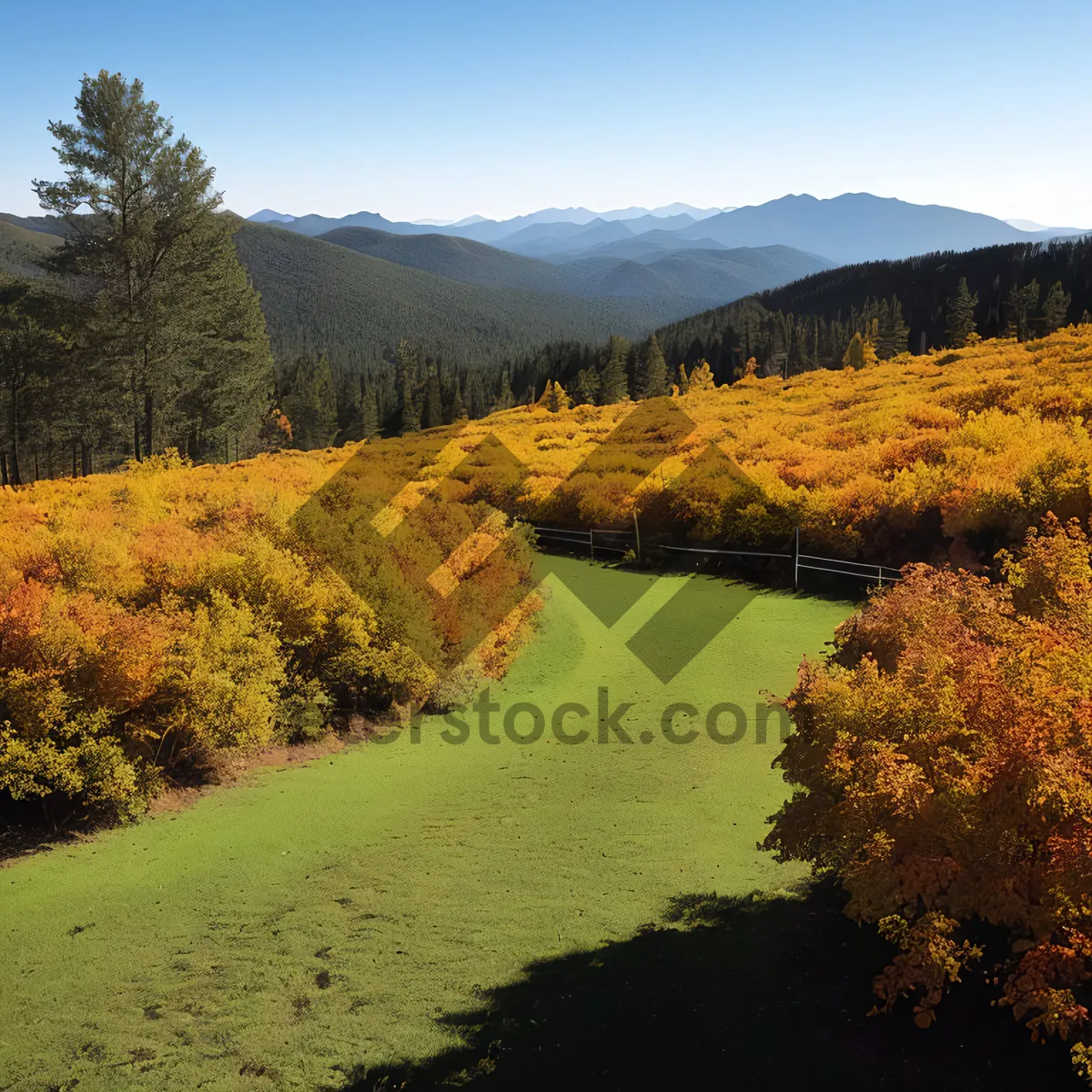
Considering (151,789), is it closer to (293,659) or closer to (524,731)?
(293,659)

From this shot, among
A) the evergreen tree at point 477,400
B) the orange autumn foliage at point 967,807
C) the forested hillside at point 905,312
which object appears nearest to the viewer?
the orange autumn foliage at point 967,807

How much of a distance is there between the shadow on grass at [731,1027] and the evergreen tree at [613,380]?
8893 centimetres

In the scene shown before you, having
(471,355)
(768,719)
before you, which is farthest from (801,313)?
(768,719)

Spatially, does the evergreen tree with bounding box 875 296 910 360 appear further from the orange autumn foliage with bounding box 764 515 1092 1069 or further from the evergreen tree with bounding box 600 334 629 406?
the orange autumn foliage with bounding box 764 515 1092 1069

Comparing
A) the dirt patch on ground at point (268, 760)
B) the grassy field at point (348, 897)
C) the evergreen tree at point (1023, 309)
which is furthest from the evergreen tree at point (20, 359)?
the evergreen tree at point (1023, 309)

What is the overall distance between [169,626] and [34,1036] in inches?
250

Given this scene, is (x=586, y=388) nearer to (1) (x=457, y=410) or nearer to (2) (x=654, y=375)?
(2) (x=654, y=375)

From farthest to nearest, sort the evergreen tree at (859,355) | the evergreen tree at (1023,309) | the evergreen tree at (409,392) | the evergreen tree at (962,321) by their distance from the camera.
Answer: the evergreen tree at (409,392) < the evergreen tree at (962,321) < the evergreen tree at (859,355) < the evergreen tree at (1023,309)

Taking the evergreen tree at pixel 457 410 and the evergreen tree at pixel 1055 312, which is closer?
the evergreen tree at pixel 1055 312

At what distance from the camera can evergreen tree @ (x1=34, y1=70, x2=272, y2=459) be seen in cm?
2803

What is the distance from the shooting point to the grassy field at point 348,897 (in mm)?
7672

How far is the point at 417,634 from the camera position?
15656 millimetres

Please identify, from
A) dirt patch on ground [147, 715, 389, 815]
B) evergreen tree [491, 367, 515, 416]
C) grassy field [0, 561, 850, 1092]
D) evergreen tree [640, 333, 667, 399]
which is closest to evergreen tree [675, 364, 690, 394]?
evergreen tree [640, 333, 667, 399]

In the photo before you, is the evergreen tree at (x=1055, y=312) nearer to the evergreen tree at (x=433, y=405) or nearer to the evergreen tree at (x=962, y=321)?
the evergreen tree at (x=962, y=321)
